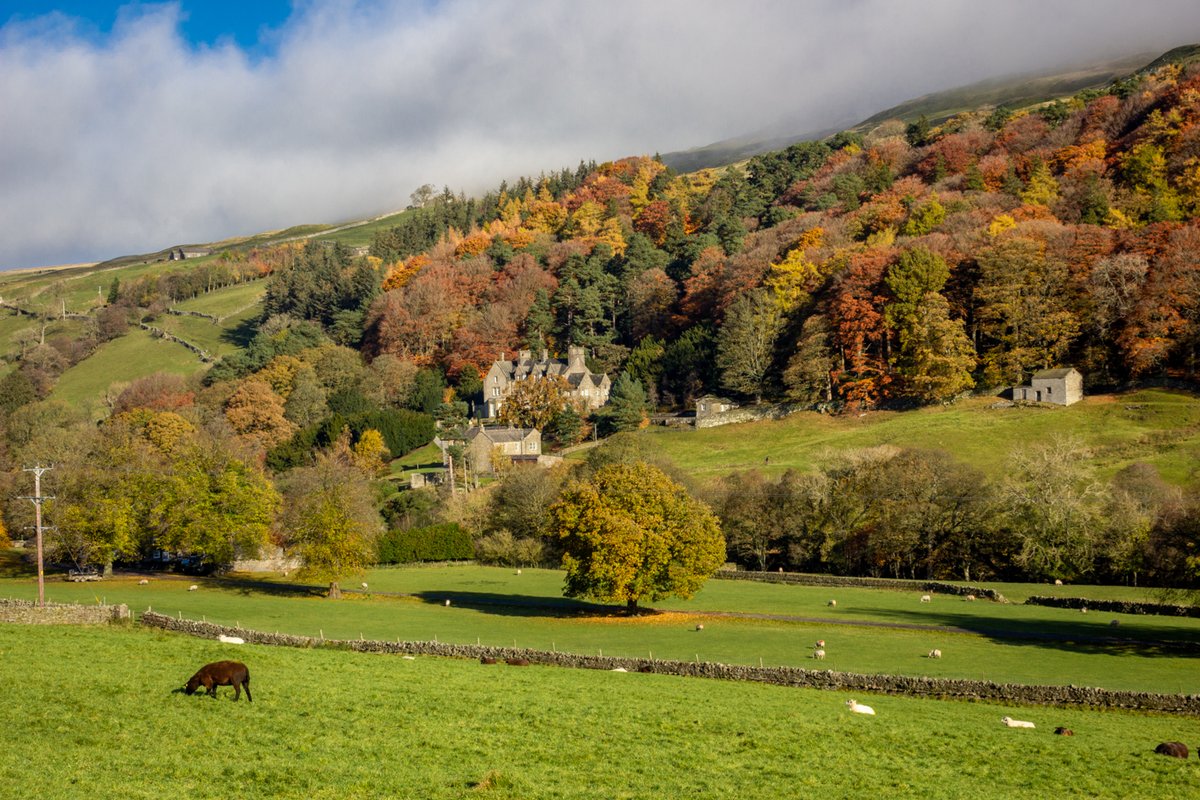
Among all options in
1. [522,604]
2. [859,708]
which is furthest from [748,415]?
[859,708]

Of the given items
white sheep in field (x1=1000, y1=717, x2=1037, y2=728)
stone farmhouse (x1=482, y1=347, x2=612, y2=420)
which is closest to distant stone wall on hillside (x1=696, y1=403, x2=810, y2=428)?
stone farmhouse (x1=482, y1=347, x2=612, y2=420)

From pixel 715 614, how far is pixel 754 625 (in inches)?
135

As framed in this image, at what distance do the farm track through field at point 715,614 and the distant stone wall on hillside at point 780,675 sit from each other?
11238 millimetres

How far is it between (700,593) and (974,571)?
20092 millimetres

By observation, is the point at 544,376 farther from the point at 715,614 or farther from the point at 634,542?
the point at 715,614

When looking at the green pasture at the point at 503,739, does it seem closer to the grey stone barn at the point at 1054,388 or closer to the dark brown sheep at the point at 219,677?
the dark brown sheep at the point at 219,677

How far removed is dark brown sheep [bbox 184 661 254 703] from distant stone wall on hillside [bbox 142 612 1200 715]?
13.0 meters

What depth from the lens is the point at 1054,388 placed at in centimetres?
8981

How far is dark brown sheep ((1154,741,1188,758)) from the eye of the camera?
2485 cm

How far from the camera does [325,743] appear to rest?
23.4 m

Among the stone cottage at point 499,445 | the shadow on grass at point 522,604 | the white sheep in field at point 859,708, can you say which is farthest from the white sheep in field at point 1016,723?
the stone cottage at point 499,445

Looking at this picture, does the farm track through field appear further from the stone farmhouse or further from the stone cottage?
the stone farmhouse

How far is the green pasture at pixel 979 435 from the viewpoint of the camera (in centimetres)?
7612

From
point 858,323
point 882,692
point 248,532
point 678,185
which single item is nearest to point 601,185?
point 678,185
